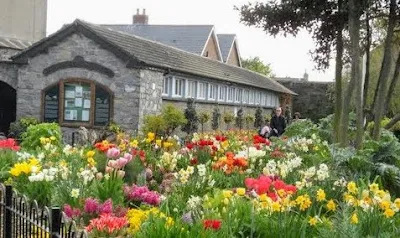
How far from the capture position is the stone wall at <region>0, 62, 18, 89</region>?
22156 millimetres

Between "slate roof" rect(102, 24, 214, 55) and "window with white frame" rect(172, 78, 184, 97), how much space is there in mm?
17022

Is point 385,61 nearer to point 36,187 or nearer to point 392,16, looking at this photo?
point 392,16

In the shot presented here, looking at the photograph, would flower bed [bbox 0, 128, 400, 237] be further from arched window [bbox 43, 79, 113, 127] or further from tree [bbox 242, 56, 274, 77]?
tree [bbox 242, 56, 274, 77]

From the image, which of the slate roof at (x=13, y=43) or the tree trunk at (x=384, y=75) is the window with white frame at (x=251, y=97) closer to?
the slate roof at (x=13, y=43)

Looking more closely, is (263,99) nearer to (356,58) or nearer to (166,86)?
(166,86)

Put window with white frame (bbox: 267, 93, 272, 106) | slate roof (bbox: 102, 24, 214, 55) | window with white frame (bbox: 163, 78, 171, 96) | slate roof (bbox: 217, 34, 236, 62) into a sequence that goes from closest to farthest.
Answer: window with white frame (bbox: 163, 78, 171, 96), window with white frame (bbox: 267, 93, 272, 106), slate roof (bbox: 102, 24, 214, 55), slate roof (bbox: 217, 34, 236, 62)

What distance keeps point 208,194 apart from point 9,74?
17.8 metres

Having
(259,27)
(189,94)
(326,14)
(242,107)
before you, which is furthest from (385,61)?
(242,107)

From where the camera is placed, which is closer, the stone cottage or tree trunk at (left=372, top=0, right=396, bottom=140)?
tree trunk at (left=372, top=0, right=396, bottom=140)

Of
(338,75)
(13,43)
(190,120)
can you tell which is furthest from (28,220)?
(13,43)

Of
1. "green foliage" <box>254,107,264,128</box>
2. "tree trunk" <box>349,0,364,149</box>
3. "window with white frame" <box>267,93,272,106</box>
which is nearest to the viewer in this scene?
"tree trunk" <box>349,0,364,149</box>

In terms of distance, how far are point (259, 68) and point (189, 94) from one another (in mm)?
43621

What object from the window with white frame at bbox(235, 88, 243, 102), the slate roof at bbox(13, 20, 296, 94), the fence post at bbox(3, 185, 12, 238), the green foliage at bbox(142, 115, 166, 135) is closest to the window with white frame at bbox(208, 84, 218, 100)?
the slate roof at bbox(13, 20, 296, 94)

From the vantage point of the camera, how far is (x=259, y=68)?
2677 inches
